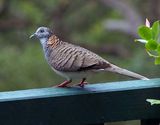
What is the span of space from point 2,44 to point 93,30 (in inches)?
91.1

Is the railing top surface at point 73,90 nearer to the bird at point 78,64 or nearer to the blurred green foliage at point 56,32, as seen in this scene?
the bird at point 78,64

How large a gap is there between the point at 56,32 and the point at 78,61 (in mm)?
7510

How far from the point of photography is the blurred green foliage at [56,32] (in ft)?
28.4

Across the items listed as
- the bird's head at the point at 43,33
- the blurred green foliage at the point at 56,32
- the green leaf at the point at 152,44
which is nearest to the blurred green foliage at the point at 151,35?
the green leaf at the point at 152,44

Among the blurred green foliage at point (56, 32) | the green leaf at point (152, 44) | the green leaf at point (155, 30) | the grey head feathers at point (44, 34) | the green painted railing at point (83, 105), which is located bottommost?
the green painted railing at point (83, 105)

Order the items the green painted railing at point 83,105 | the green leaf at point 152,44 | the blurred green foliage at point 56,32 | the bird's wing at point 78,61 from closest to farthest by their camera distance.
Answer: the green leaf at point 152,44 < the green painted railing at point 83,105 < the bird's wing at point 78,61 < the blurred green foliage at point 56,32

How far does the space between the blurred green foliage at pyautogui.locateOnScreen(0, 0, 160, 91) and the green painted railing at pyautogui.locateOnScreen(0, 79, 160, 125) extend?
520 centimetres

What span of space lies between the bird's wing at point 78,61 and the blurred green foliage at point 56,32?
4.84 metres

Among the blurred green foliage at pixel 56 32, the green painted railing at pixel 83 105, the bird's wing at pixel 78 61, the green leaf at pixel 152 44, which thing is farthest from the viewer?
the blurred green foliage at pixel 56 32

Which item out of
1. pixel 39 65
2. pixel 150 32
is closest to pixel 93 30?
pixel 39 65

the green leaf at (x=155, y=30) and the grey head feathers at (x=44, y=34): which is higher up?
the grey head feathers at (x=44, y=34)

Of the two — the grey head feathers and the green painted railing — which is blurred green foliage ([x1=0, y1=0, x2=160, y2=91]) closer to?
the grey head feathers

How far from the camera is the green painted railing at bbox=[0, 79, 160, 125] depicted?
8.13 ft

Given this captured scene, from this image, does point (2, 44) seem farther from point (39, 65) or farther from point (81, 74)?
point (81, 74)
